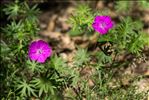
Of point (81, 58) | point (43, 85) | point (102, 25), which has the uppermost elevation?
point (102, 25)

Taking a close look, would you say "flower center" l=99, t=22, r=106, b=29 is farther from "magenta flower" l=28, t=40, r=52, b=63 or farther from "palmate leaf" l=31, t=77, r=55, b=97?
"palmate leaf" l=31, t=77, r=55, b=97

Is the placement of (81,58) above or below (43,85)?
above

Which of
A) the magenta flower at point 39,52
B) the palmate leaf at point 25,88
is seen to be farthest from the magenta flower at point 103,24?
the palmate leaf at point 25,88

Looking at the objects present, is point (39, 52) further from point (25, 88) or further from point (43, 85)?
point (25, 88)

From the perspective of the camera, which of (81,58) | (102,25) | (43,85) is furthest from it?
(81,58)

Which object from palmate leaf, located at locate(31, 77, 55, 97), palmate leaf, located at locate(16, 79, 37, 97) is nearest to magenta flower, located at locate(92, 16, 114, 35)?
palmate leaf, located at locate(31, 77, 55, 97)

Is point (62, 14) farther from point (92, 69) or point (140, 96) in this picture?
point (140, 96)

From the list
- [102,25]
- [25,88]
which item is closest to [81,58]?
[102,25]
